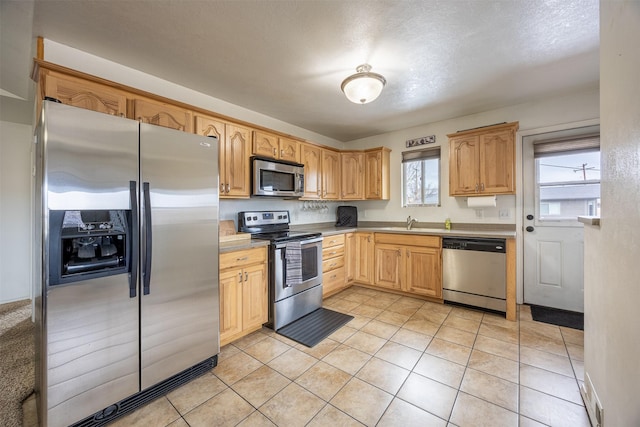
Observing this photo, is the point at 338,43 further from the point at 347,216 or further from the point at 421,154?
the point at 347,216

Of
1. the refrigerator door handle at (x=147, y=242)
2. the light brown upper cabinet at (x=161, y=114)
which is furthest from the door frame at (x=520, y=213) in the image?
the refrigerator door handle at (x=147, y=242)

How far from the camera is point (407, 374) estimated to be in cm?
→ 187

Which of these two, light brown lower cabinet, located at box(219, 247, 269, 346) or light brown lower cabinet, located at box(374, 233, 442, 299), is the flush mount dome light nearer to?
light brown lower cabinet, located at box(219, 247, 269, 346)

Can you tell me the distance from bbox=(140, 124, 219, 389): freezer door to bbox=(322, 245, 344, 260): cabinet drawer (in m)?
1.63

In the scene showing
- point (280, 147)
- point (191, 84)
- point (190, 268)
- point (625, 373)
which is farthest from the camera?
point (280, 147)

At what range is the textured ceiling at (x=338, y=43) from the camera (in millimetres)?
1609

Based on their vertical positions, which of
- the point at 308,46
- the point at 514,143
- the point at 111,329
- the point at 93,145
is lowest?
the point at 111,329

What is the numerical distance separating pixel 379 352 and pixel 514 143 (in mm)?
2915

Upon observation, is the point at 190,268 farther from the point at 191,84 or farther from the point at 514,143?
the point at 514,143

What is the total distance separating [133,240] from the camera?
5.07ft

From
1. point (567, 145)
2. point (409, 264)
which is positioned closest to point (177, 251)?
point (409, 264)

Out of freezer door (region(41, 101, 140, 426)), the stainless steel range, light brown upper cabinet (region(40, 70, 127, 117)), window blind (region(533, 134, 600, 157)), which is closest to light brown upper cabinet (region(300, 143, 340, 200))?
the stainless steel range

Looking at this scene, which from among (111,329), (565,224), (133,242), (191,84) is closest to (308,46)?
(191,84)

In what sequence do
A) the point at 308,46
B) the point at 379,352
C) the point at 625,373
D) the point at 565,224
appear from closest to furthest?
1. the point at 625,373
2. the point at 308,46
3. the point at 379,352
4. the point at 565,224
